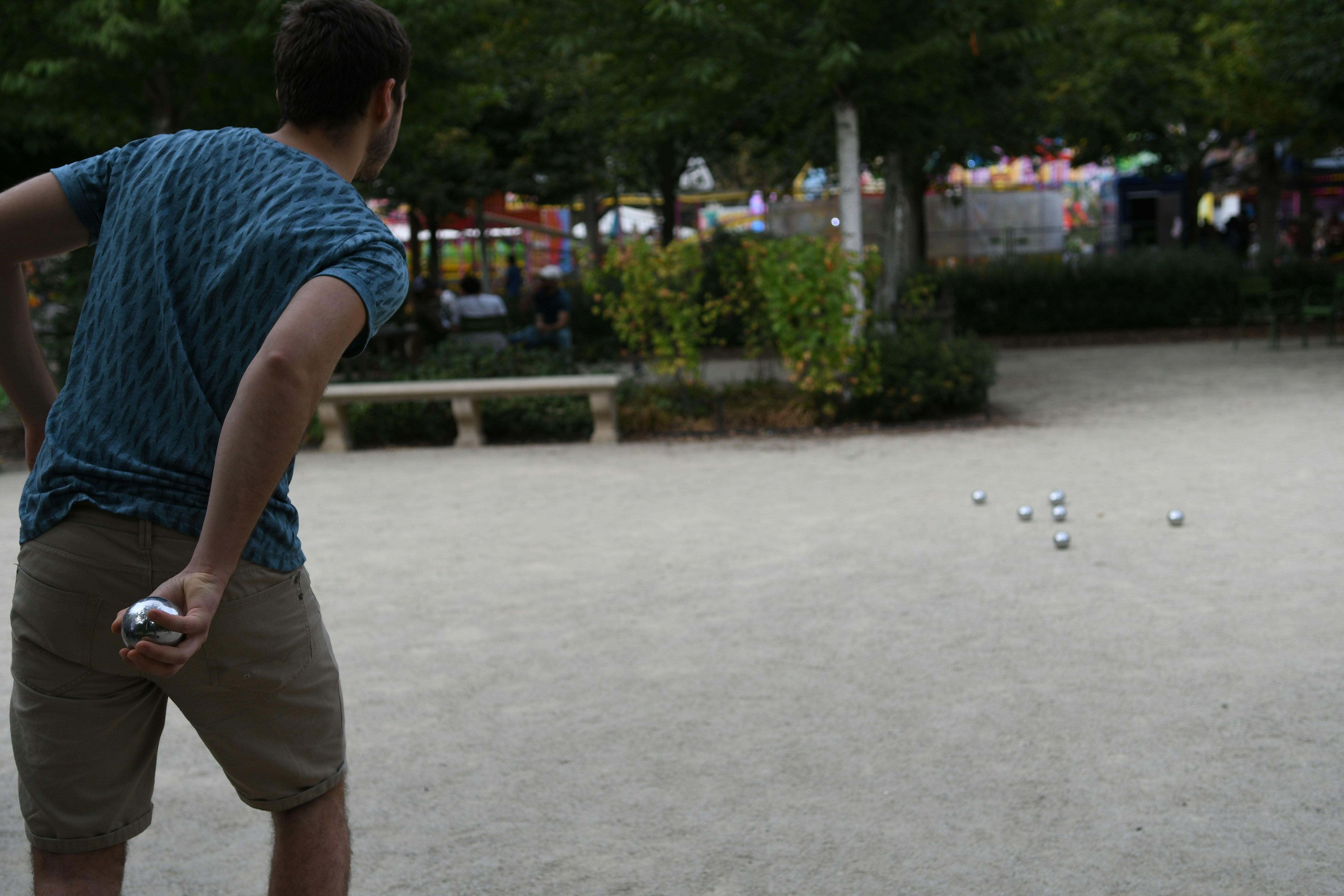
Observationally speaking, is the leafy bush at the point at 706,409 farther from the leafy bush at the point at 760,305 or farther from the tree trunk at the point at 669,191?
the tree trunk at the point at 669,191

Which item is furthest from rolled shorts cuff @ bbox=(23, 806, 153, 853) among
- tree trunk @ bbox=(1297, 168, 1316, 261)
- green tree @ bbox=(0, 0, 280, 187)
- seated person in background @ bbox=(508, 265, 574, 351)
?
tree trunk @ bbox=(1297, 168, 1316, 261)

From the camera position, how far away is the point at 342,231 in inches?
73.3

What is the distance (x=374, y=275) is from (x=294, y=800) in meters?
0.83

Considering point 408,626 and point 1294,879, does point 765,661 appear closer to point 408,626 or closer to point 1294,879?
point 408,626

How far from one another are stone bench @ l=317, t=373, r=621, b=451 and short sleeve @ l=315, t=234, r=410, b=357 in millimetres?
9123

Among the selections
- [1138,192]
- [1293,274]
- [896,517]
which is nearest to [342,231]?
[896,517]

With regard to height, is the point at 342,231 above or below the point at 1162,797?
above

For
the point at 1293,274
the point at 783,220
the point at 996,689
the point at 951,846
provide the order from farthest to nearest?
1. the point at 783,220
2. the point at 1293,274
3. the point at 996,689
4. the point at 951,846

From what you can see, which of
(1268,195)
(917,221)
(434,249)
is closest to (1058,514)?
(917,221)

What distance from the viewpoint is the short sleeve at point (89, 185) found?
201 centimetres

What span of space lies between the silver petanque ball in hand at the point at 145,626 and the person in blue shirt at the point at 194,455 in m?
0.07

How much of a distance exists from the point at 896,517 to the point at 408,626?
10.4 ft

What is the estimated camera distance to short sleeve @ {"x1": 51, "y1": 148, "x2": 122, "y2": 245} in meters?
2.01

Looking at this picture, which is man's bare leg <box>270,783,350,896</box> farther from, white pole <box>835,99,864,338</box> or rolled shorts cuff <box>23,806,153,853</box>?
white pole <box>835,99,864,338</box>
